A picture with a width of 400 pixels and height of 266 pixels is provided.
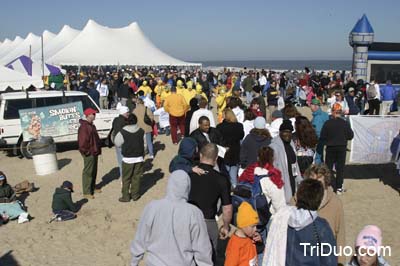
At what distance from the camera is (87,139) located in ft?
26.7

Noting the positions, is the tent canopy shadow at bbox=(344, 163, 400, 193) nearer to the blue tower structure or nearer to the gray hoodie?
the gray hoodie

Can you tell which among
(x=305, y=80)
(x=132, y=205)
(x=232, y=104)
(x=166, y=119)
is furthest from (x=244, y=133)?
(x=305, y=80)

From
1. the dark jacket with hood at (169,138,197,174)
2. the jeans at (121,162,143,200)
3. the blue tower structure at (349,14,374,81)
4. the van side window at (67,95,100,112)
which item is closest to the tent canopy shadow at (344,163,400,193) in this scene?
the jeans at (121,162,143,200)

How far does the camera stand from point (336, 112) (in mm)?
7363

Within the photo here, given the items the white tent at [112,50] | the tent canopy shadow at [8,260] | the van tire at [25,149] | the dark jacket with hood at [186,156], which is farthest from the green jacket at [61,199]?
the white tent at [112,50]

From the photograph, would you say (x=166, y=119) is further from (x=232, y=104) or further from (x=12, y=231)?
(x=12, y=231)

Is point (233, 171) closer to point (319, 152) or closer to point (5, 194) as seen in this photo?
point (319, 152)

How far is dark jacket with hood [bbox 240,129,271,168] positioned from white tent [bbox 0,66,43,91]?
1474 cm

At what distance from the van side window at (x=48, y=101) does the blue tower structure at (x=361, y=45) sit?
13229 millimetres

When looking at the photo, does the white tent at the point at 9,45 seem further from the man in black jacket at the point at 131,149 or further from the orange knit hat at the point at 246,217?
the orange knit hat at the point at 246,217

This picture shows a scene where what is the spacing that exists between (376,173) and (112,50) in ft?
115

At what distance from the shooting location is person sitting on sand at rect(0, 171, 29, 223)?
7.34 meters

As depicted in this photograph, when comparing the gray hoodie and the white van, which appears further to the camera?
the white van

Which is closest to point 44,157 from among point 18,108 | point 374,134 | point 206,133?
point 18,108
